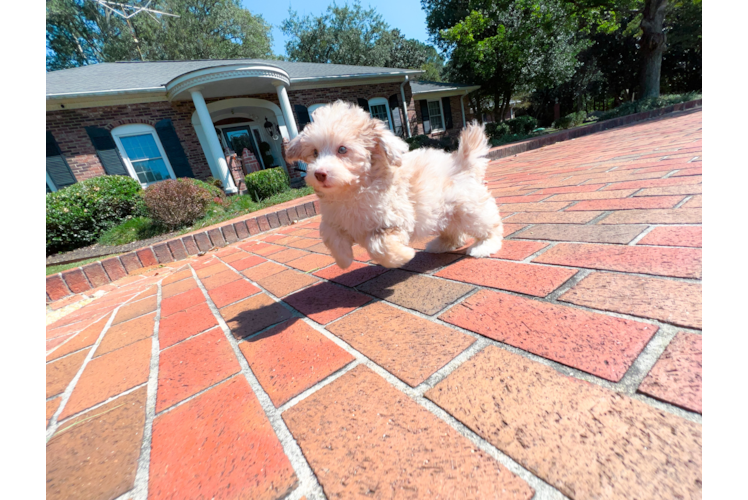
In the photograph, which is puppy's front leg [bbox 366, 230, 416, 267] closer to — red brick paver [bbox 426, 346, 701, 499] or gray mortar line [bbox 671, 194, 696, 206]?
red brick paver [bbox 426, 346, 701, 499]

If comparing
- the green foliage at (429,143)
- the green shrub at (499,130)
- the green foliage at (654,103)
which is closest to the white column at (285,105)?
the green foliage at (429,143)

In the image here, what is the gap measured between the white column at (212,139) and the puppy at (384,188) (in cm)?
1006

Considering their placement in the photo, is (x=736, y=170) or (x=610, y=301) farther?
Result: (x=736, y=170)

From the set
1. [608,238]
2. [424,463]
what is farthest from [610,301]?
[424,463]

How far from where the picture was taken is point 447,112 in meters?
19.1

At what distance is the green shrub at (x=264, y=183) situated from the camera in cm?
886

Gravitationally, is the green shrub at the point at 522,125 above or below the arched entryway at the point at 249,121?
below

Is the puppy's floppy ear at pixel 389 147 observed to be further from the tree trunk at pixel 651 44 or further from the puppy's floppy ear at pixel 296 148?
the tree trunk at pixel 651 44

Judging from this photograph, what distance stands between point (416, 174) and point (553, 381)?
1486 millimetres

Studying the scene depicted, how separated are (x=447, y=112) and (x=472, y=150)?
1913cm
